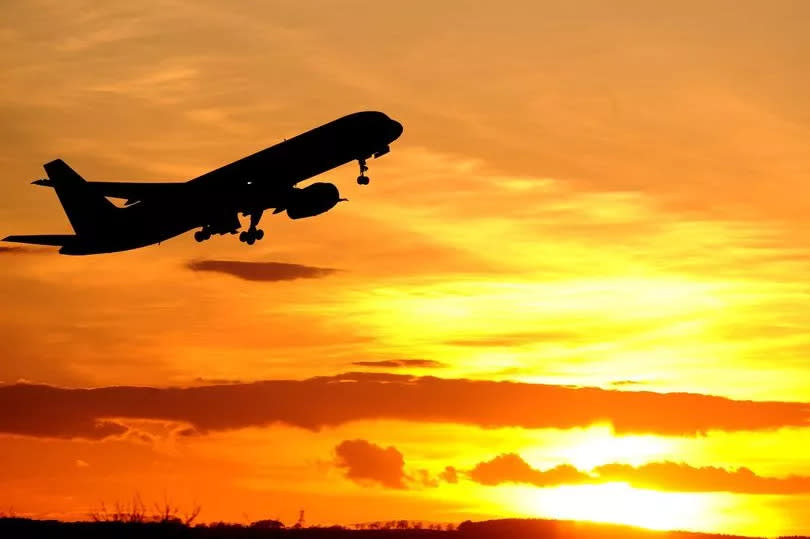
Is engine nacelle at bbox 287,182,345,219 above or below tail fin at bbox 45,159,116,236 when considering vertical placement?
below

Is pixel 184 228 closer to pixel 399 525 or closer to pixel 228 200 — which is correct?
pixel 228 200

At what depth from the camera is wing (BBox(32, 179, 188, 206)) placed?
346ft

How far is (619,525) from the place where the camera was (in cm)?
5406

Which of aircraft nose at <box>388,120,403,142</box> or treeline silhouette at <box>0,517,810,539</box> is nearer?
treeline silhouette at <box>0,517,810,539</box>

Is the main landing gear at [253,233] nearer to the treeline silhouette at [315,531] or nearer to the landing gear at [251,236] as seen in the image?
the landing gear at [251,236]

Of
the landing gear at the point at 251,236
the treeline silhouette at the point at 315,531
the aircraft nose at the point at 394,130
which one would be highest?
the aircraft nose at the point at 394,130

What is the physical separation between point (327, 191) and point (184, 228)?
45.4 feet

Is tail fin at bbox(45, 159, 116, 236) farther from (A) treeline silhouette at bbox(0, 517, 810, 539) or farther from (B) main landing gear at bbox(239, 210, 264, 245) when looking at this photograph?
(A) treeline silhouette at bbox(0, 517, 810, 539)

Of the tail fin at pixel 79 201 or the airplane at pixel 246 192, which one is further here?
the tail fin at pixel 79 201

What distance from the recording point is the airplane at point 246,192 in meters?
102

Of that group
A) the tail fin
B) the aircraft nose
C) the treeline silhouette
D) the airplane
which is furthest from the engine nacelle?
the treeline silhouette

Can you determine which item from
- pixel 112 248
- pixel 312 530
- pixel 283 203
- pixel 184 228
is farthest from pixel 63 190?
pixel 312 530

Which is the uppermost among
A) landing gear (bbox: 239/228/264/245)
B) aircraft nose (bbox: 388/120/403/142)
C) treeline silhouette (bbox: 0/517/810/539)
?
aircraft nose (bbox: 388/120/403/142)

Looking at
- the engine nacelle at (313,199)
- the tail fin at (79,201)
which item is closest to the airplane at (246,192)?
the engine nacelle at (313,199)
